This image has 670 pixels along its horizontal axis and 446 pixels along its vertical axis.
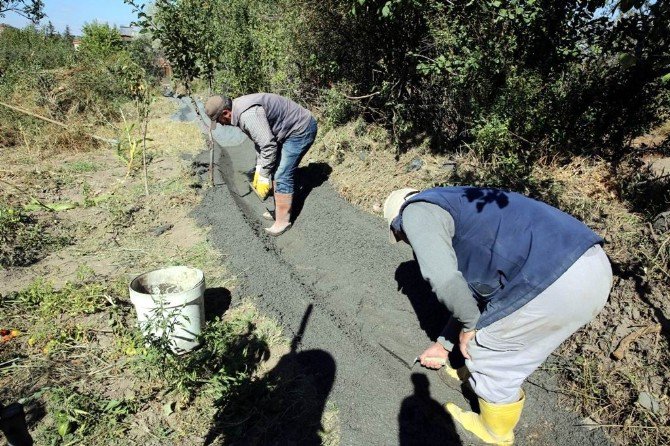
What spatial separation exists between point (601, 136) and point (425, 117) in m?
2.40

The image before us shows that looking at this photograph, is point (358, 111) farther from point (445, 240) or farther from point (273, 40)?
point (445, 240)

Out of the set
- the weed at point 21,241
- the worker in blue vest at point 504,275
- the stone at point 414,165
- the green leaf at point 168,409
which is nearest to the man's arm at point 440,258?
the worker in blue vest at point 504,275

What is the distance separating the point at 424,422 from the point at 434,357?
0.46 metres

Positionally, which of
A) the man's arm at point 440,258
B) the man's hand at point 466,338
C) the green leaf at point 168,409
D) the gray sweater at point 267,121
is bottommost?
the green leaf at point 168,409

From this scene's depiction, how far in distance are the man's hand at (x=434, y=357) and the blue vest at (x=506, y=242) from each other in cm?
78

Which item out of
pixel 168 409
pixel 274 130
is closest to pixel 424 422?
pixel 168 409

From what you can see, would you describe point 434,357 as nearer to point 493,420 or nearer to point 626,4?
point 493,420

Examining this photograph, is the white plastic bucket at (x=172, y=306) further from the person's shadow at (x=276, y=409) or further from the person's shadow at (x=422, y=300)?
the person's shadow at (x=422, y=300)

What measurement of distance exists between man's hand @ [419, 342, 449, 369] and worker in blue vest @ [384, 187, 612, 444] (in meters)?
0.60

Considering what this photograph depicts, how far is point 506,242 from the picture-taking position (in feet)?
6.77

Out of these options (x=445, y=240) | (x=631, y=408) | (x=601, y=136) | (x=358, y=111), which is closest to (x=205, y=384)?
(x=445, y=240)

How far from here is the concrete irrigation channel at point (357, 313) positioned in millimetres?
2557

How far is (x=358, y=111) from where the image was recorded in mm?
7684

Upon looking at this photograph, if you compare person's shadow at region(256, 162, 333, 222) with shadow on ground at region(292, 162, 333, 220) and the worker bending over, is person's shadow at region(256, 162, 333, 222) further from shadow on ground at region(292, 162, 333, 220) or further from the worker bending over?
the worker bending over
